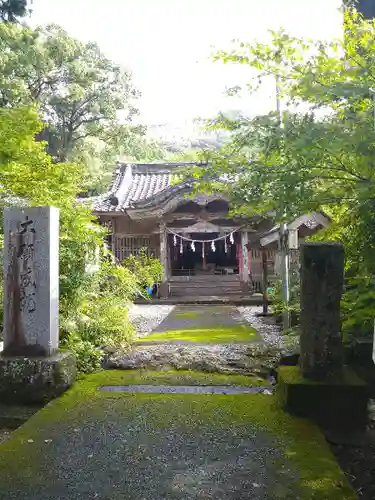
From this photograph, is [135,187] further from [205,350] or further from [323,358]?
[323,358]

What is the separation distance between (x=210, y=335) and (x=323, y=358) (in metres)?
4.71

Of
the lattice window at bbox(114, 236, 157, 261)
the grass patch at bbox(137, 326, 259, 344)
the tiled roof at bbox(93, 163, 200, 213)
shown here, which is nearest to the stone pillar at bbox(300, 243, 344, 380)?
the grass patch at bbox(137, 326, 259, 344)

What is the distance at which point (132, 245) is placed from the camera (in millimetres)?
17094

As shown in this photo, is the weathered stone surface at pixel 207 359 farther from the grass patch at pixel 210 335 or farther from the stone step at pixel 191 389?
the grass patch at pixel 210 335

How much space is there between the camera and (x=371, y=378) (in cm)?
443

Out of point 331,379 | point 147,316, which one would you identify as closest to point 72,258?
point 331,379

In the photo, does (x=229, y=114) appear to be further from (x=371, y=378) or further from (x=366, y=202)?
(x=371, y=378)

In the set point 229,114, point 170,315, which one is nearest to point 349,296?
point 229,114

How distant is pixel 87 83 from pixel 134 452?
2284cm

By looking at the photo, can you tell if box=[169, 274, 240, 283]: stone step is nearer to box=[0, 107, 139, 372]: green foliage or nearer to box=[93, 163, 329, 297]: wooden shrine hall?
box=[93, 163, 329, 297]: wooden shrine hall

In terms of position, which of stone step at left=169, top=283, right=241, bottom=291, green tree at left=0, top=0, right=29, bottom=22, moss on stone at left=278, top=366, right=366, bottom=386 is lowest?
moss on stone at left=278, top=366, right=366, bottom=386

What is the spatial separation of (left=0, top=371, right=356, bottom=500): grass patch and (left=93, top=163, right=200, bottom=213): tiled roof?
11756 millimetres

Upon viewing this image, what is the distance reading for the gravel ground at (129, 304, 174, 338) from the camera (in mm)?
9742

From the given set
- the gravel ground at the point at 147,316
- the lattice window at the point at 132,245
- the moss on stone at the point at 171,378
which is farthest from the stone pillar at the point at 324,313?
the lattice window at the point at 132,245
